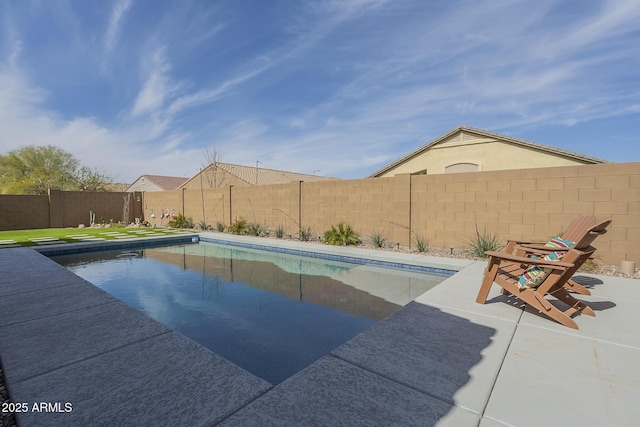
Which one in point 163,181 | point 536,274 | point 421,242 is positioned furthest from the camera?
point 163,181

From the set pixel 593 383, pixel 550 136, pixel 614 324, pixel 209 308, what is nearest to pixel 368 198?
pixel 209 308

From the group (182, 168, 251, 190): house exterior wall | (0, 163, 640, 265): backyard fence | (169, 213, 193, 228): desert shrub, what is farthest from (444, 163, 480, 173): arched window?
(182, 168, 251, 190): house exterior wall

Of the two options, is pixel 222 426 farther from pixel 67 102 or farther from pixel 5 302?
pixel 67 102

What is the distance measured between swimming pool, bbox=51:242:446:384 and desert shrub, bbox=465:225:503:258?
1679mm

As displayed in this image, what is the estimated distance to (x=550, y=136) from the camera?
17859 mm

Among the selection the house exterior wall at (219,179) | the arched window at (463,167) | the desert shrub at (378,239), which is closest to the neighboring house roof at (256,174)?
the house exterior wall at (219,179)

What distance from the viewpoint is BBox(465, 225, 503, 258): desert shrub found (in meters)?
7.13

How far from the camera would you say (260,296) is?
533 centimetres

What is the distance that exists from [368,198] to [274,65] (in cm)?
736

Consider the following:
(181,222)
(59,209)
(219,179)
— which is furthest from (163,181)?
(181,222)

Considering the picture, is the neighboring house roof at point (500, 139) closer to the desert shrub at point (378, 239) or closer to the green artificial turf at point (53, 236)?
the desert shrub at point (378, 239)

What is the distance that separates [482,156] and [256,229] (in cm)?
1264

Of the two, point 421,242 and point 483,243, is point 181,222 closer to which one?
point 421,242

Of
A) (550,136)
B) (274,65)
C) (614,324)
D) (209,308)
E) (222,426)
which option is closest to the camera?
(222,426)
